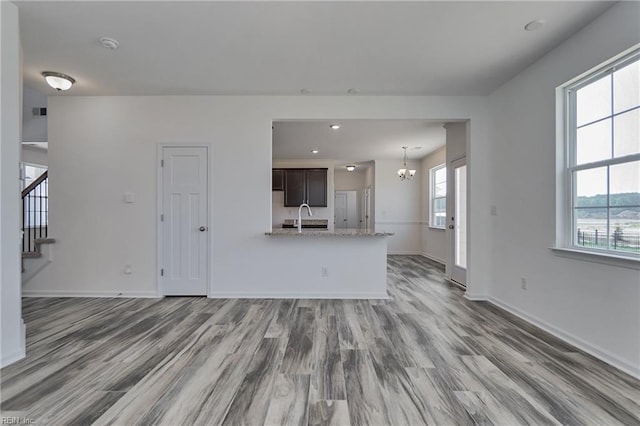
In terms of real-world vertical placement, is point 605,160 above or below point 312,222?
above

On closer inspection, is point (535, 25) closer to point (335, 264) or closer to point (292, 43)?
point (292, 43)

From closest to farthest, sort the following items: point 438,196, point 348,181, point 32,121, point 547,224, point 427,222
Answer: point 547,224, point 32,121, point 438,196, point 427,222, point 348,181

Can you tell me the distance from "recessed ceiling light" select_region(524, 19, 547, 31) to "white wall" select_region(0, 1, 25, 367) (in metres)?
4.10

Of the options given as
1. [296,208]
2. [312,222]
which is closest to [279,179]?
[296,208]

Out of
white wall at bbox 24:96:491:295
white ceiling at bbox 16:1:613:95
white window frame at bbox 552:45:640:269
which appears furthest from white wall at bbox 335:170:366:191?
white window frame at bbox 552:45:640:269

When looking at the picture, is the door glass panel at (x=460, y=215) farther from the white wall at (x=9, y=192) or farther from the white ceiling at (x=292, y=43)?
the white wall at (x=9, y=192)

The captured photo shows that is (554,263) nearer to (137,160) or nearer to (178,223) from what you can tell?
(178,223)

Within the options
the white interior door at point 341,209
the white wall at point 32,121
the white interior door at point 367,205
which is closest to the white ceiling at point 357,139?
the white interior door at point 367,205

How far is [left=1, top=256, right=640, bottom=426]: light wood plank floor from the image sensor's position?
63.3 inches

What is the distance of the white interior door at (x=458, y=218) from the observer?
4.55 m

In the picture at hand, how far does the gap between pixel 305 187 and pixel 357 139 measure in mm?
2249

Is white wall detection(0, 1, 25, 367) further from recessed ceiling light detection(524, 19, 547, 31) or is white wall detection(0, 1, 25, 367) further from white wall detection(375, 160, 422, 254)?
white wall detection(375, 160, 422, 254)

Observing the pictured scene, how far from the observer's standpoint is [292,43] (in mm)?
2607

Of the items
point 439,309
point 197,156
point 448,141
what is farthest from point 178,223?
point 448,141
